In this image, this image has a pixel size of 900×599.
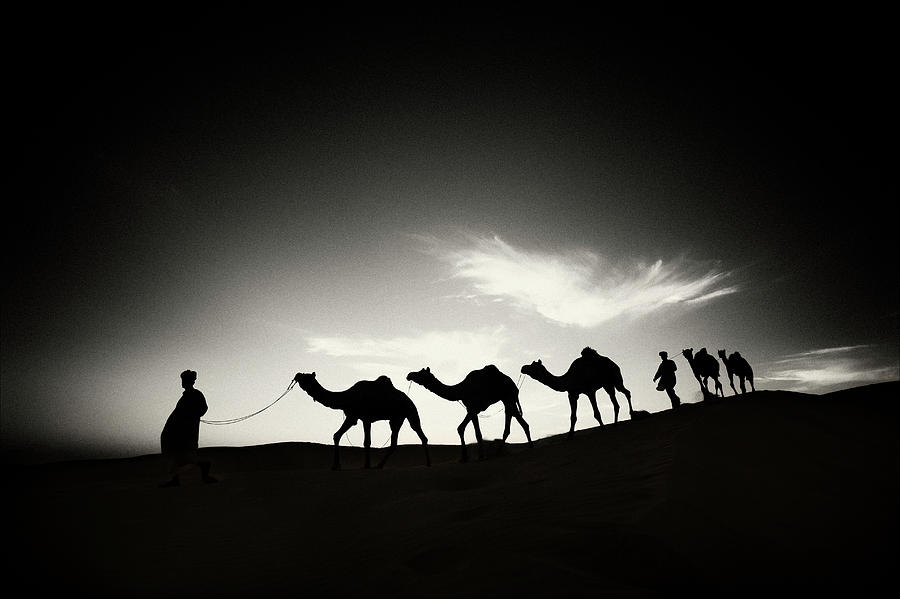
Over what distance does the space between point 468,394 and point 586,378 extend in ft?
14.2

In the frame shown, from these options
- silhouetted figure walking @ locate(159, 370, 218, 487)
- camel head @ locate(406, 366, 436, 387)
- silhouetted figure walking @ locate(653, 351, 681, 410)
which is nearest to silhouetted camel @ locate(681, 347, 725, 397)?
silhouetted figure walking @ locate(653, 351, 681, 410)

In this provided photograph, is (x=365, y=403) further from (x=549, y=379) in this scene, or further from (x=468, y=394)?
(x=549, y=379)

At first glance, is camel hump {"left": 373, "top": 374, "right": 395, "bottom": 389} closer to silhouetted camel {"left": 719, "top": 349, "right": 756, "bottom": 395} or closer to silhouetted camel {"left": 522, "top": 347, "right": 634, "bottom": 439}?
silhouetted camel {"left": 522, "top": 347, "right": 634, "bottom": 439}

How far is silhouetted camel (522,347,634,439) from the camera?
47.7 feet

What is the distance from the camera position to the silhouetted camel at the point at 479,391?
1342 cm

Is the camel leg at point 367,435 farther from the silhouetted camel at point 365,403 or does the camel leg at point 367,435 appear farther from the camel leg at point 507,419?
the camel leg at point 507,419

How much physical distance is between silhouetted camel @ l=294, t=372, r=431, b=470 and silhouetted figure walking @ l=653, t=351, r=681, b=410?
10.2m

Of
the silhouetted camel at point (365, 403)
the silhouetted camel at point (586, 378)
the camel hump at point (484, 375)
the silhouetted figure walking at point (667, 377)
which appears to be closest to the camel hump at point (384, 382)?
the silhouetted camel at point (365, 403)

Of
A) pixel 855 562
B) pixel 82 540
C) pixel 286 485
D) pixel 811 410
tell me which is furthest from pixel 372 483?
pixel 811 410

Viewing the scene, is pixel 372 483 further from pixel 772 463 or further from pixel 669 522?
pixel 772 463

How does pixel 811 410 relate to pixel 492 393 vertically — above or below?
below

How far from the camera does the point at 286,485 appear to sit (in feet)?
26.7

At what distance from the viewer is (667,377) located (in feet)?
55.9

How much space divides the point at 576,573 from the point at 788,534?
207 centimetres
